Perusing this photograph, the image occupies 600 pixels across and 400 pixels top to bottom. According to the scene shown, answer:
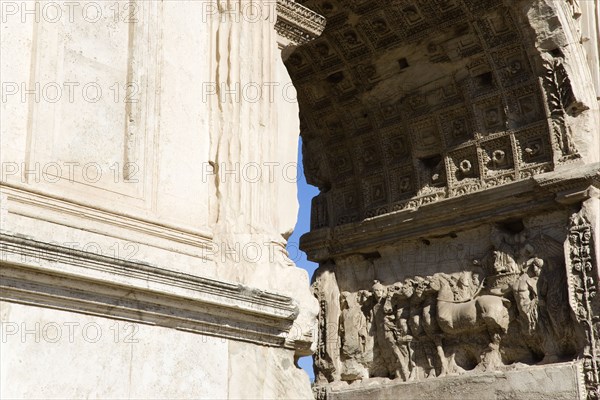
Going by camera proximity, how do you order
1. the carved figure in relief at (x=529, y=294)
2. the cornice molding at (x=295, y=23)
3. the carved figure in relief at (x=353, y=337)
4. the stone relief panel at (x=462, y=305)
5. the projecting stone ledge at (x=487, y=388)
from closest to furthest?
the cornice molding at (x=295, y=23)
the projecting stone ledge at (x=487, y=388)
the stone relief panel at (x=462, y=305)
the carved figure in relief at (x=529, y=294)
the carved figure in relief at (x=353, y=337)

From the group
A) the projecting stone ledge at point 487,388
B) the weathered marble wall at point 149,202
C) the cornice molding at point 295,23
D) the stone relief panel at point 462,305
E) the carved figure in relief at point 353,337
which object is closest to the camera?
the weathered marble wall at point 149,202

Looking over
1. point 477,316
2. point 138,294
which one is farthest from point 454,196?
point 138,294

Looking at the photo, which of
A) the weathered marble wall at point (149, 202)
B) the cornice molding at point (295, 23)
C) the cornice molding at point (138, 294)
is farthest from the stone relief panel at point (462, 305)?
the cornice molding at point (138, 294)

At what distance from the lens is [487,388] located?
364 inches

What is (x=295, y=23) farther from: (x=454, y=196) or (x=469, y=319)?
(x=469, y=319)

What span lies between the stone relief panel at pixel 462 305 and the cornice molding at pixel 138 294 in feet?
14.8

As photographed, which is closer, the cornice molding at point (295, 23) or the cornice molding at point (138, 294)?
the cornice molding at point (138, 294)

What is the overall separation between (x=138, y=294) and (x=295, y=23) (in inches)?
99.3

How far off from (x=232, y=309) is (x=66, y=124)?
1.26 m

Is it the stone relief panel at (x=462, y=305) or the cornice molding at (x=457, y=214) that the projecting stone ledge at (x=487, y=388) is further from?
the cornice molding at (x=457, y=214)

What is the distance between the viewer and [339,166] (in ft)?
36.6

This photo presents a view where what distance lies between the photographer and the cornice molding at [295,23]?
6090mm

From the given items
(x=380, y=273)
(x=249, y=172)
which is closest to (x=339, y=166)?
(x=380, y=273)

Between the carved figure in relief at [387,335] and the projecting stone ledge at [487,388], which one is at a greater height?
the carved figure in relief at [387,335]
